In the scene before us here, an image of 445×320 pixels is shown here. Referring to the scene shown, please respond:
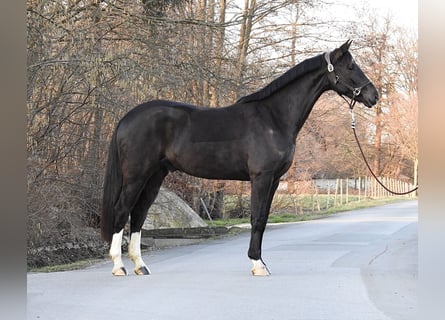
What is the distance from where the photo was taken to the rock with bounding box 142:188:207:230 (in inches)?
432

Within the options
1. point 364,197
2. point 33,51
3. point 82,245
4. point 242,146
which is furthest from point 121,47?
point 364,197

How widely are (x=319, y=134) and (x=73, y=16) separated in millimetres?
9484

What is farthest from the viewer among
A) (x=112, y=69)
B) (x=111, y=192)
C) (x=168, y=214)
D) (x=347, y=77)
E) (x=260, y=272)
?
(x=168, y=214)

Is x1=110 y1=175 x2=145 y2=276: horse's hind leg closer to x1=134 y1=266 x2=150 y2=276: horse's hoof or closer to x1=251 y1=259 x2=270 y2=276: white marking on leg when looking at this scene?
x1=134 y1=266 x2=150 y2=276: horse's hoof

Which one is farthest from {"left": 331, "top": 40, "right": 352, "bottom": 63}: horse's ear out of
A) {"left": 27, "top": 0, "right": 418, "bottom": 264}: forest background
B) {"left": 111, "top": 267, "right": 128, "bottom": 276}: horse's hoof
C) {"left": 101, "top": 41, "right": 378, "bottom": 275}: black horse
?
{"left": 111, "top": 267, "right": 128, "bottom": 276}: horse's hoof

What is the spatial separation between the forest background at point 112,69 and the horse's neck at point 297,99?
1.31 meters

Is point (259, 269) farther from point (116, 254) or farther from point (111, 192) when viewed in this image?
point (111, 192)

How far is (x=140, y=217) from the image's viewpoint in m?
6.21

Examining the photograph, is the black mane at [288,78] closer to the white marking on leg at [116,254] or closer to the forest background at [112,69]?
the forest background at [112,69]

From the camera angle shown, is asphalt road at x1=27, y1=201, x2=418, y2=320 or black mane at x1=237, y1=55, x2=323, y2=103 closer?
asphalt road at x1=27, y1=201, x2=418, y2=320

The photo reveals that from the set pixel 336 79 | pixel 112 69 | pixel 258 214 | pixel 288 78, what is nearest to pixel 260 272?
pixel 258 214

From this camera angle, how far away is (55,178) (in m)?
8.52

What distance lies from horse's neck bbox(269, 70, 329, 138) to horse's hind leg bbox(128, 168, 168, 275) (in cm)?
138

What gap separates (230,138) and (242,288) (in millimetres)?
1489
